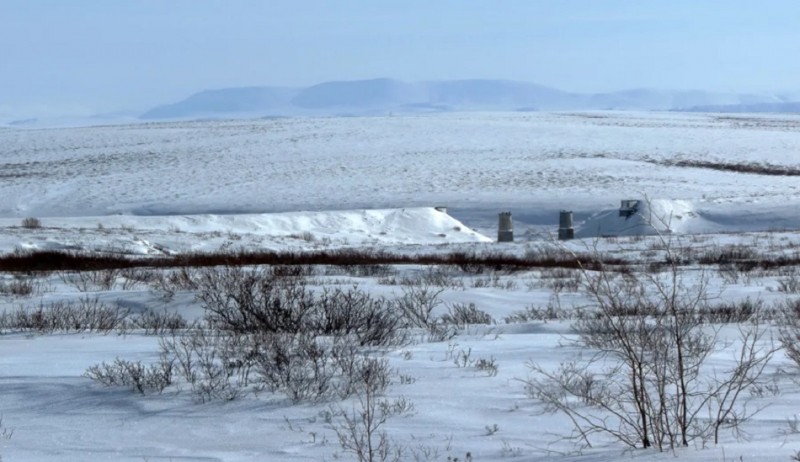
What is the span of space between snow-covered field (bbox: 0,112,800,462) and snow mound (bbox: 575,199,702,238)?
9cm

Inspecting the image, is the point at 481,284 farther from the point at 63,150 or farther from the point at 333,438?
the point at 63,150

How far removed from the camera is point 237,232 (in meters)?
28.3

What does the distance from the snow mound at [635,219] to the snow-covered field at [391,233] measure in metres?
0.09

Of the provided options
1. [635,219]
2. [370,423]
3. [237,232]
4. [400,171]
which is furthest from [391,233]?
[370,423]

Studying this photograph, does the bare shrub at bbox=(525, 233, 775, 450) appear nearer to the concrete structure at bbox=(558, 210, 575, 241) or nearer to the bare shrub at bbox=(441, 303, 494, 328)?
the bare shrub at bbox=(441, 303, 494, 328)

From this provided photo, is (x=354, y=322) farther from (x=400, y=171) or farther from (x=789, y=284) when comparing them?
(x=400, y=171)

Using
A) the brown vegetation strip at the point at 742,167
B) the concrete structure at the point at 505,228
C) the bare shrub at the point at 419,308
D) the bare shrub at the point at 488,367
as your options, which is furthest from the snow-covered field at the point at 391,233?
the concrete structure at the point at 505,228

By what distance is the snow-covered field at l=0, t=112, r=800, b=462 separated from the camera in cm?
438

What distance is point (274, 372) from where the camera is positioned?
5.22 meters

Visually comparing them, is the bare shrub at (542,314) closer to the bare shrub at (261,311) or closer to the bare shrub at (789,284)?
the bare shrub at (261,311)

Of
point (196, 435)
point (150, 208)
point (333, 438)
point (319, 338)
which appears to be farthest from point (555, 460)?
point (150, 208)

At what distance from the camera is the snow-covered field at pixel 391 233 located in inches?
172

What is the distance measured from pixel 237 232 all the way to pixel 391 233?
4.54 metres

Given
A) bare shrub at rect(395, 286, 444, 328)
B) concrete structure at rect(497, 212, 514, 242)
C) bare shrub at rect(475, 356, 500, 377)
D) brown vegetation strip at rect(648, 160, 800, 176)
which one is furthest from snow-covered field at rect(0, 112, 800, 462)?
concrete structure at rect(497, 212, 514, 242)
